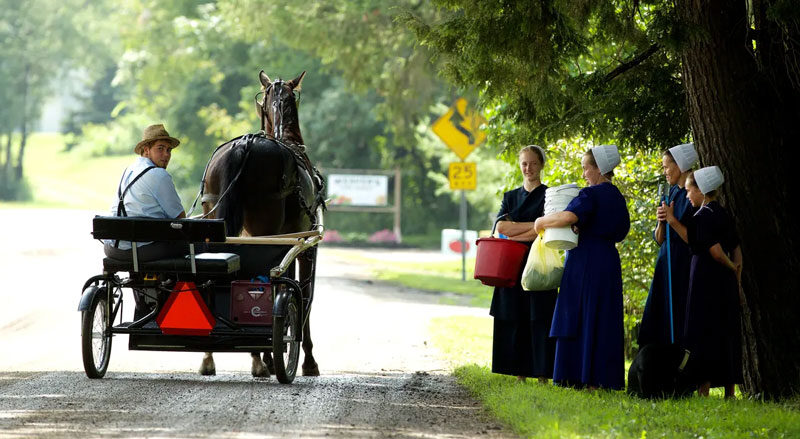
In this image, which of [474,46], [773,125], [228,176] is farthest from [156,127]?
[773,125]

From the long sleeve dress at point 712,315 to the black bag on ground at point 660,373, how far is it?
176 mm

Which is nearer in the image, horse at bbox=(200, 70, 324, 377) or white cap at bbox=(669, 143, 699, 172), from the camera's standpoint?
white cap at bbox=(669, 143, 699, 172)

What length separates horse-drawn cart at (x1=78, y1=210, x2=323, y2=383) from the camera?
996 centimetres

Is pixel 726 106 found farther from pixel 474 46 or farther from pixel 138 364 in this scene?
pixel 138 364

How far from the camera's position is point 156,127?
10.5 m

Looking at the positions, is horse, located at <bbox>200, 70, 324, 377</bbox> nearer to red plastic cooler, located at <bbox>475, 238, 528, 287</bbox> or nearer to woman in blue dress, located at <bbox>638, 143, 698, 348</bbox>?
red plastic cooler, located at <bbox>475, 238, 528, 287</bbox>

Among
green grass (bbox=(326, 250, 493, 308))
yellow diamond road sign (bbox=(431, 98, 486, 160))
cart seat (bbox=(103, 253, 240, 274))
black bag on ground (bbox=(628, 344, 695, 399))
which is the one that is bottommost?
green grass (bbox=(326, 250, 493, 308))

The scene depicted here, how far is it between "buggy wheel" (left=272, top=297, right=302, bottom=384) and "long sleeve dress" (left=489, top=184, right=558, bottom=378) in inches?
65.6

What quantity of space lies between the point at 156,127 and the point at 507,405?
3.78 m

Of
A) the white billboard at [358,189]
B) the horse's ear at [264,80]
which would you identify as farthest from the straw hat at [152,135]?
the white billboard at [358,189]

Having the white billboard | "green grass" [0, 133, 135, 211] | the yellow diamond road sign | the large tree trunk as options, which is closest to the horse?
the large tree trunk

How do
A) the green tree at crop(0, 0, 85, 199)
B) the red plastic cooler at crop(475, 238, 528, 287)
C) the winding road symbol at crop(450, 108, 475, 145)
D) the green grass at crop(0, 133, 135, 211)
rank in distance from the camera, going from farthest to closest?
1. the green grass at crop(0, 133, 135, 211)
2. the green tree at crop(0, 0, 85, 199)
3. the winding road symbol at crop(450, 108, 475, 145)
4. the red plastic cooler at crop(475, 238, 528, 287)

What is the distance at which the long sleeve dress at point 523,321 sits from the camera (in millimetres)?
10570

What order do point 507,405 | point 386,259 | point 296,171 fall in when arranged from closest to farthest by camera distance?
point 507,405, point 296,171, point 386,259
